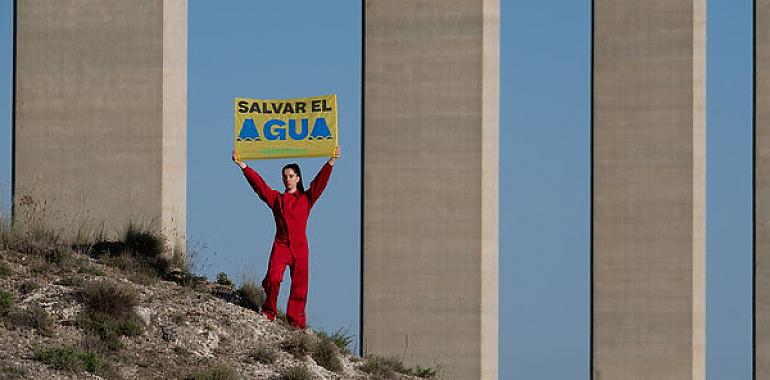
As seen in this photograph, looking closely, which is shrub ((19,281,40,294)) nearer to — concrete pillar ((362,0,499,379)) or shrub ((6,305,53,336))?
shrub ((6,305,53,336))

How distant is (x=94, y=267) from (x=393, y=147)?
701 cm

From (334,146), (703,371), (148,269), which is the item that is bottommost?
(703,371)

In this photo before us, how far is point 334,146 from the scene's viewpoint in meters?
17.0

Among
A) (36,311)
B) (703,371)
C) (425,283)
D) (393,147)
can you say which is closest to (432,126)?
(393,147)

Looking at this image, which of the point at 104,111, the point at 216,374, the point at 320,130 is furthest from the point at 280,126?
the point at 104,111

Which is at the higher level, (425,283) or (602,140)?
(602,140)

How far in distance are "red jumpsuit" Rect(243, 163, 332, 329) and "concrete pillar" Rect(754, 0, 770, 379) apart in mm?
14592

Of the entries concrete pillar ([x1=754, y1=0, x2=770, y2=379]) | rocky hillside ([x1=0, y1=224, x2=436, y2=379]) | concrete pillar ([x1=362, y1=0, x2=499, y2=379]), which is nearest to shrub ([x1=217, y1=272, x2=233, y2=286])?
rocky hillside ([x1=0, y1=224, x2=436, y2=379])

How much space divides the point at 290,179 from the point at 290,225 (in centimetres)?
42

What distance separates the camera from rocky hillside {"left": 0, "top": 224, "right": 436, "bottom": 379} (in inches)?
A: 601

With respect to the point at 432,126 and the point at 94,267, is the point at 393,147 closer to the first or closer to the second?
the point at 432,126

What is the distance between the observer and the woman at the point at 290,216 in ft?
53.9

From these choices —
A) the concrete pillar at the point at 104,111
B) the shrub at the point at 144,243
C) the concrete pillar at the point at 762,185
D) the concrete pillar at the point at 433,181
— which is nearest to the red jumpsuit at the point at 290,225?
the shrub at the point at 144,243

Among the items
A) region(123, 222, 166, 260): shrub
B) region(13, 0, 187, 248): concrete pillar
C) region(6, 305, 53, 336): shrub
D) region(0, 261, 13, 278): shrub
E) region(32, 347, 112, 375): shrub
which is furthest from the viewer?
region(13, 0, 187, 248): concrete pillar
